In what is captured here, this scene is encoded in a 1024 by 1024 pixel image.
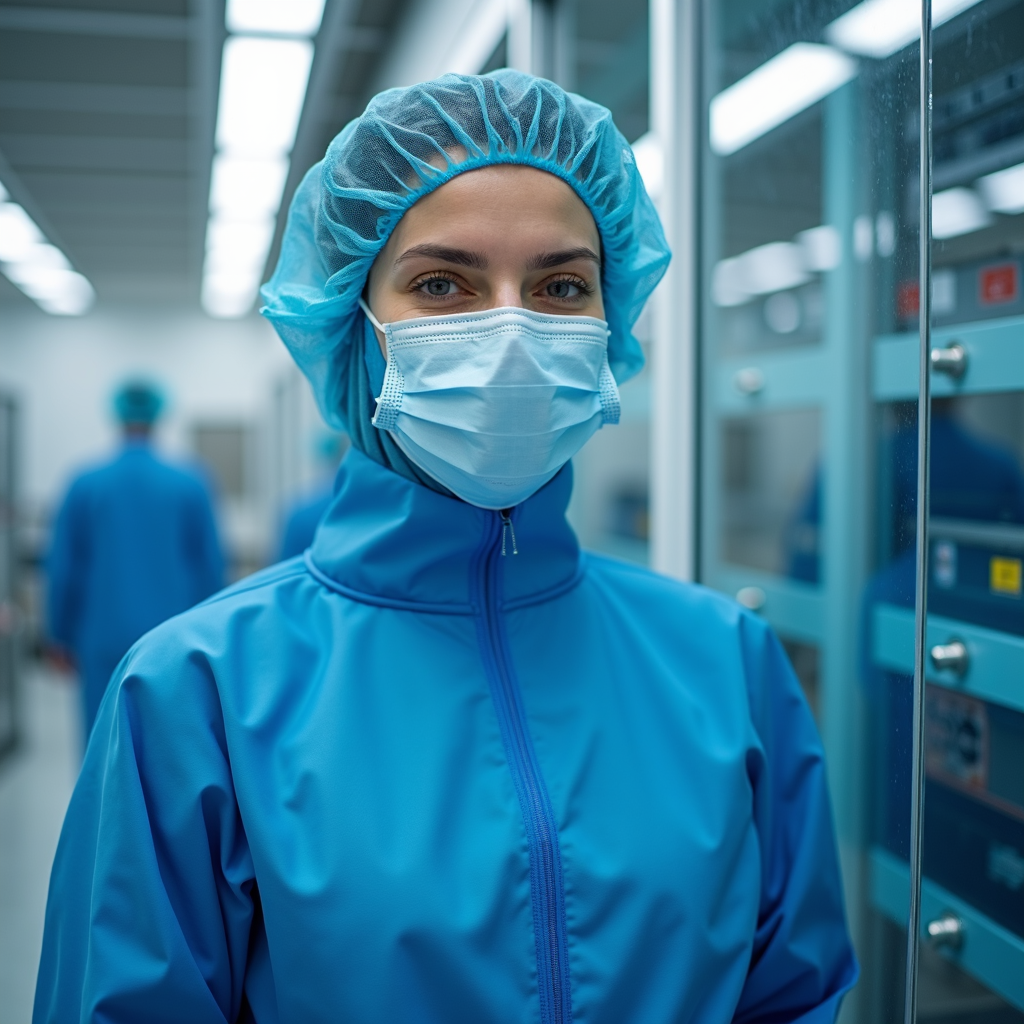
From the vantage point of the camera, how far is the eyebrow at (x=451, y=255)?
2.95 ft

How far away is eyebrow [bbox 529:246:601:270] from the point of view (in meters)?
0.92

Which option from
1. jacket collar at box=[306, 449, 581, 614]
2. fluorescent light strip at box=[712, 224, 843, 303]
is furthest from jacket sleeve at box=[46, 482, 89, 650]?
jacket collar at box=[306, 449, 581, 614]

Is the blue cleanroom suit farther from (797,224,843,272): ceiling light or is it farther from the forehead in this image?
the forehead

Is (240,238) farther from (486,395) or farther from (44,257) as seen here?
(486,395)

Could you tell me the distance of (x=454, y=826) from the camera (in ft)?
2.82

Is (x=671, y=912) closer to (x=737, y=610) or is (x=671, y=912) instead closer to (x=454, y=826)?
(x=454, y=826)

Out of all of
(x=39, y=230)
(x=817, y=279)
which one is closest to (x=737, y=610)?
(x=817, y=279)

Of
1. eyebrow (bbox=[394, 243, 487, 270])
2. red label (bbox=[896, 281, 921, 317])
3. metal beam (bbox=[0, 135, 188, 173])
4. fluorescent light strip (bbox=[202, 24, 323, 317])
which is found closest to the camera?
eyebrow (bbox=[394, 243, 487, 270])

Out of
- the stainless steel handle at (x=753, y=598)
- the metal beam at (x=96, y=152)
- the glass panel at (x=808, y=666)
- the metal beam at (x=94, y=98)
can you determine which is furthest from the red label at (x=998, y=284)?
the metal beam at (x=96, y=152)

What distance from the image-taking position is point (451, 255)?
90cm

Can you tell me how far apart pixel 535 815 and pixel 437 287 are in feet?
1.71

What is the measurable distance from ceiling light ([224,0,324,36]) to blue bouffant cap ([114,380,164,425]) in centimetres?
158

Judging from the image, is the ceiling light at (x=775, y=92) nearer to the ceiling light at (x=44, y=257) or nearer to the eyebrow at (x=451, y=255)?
the eyebrow at (x=451, y=255)

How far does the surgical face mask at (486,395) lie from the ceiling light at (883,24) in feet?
1.55
